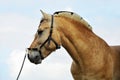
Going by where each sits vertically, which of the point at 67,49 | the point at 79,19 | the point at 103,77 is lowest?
the point at 103,77

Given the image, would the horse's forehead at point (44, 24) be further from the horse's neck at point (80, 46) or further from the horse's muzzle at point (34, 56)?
the horse's muzzle at point (34, 56)

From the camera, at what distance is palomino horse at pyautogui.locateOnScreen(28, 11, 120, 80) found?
880 centimetres

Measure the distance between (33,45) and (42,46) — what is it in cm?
20

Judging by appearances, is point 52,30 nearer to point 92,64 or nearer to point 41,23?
point 41,23

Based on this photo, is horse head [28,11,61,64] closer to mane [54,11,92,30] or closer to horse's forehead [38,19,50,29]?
horse's forehead [38,19,50,29]

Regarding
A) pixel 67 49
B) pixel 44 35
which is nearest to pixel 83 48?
pixel 67 49

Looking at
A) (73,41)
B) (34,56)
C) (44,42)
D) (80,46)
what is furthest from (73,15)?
(34,56)

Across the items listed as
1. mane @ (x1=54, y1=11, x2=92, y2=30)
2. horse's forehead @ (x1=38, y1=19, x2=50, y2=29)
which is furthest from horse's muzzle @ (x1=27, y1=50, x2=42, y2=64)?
mane @ (x1=54, y1=11, x2=92, y2=30)

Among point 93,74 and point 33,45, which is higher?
point 33,45

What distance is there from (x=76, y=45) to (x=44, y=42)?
722 millimetres

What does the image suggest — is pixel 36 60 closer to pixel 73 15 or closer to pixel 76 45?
pixel 76 45

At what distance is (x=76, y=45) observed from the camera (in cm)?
898

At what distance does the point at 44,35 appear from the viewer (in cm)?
880

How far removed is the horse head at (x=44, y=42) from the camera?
8758 millimetres
